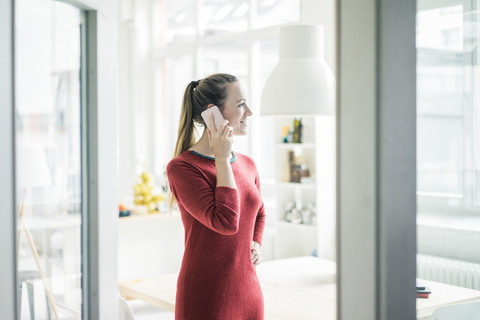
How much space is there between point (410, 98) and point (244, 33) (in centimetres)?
470

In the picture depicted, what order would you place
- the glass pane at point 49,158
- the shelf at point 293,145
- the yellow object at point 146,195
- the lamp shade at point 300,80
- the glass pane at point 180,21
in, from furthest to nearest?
the glass pane at point 180,21
the yellow object at point 146,195
the shelf at point 293,145
the lamp shade at point 300,80
the glass pane at point 49,158

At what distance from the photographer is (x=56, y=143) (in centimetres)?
141

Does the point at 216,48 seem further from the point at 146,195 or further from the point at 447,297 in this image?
the point at 447,297

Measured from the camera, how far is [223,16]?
18.3 ft

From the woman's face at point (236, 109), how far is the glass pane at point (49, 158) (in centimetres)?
49

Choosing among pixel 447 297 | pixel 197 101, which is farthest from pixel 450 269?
pixel 197 101

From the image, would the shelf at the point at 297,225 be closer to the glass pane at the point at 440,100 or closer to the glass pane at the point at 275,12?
the glass pane at the point at 275,12

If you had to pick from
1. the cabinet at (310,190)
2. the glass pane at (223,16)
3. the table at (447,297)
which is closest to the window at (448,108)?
the table at (447,297)

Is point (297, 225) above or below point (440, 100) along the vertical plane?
below

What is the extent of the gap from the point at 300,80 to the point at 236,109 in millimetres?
413

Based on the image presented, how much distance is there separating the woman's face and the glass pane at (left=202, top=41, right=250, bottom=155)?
3.60 meters

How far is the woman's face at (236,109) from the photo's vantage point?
61.1 inches

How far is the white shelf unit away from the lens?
13.9 feet

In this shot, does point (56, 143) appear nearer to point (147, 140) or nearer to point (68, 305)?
point (68, 305)
